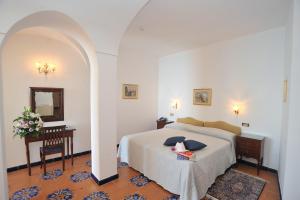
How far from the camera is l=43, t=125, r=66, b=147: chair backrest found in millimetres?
3061

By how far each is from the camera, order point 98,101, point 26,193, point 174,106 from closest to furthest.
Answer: point 26,193 → point 98,101 → point 174,106

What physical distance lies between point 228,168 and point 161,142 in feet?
5.21

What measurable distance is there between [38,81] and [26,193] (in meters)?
2.18

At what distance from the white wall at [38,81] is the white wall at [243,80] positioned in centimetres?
295

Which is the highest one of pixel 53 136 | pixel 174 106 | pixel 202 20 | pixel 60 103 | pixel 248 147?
pixel 202 20

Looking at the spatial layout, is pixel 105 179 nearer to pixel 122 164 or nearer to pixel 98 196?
pixel 98 196

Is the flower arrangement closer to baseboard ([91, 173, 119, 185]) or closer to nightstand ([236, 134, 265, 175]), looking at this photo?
baseboard ([91, 173, 119, 185])

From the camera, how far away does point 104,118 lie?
102 inches

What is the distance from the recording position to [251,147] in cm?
315

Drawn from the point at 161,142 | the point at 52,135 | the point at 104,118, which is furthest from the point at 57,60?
the point at 161,142

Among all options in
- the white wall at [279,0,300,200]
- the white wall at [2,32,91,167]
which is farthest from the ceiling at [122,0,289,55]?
the white wall at [2,32,91,167]

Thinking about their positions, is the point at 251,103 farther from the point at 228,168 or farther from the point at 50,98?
the point at 50,98

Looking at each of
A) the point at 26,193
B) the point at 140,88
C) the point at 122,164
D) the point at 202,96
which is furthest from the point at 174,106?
the point at 26,193

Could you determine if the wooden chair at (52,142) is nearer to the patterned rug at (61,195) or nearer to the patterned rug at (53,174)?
the patterned rug at (53,174)
